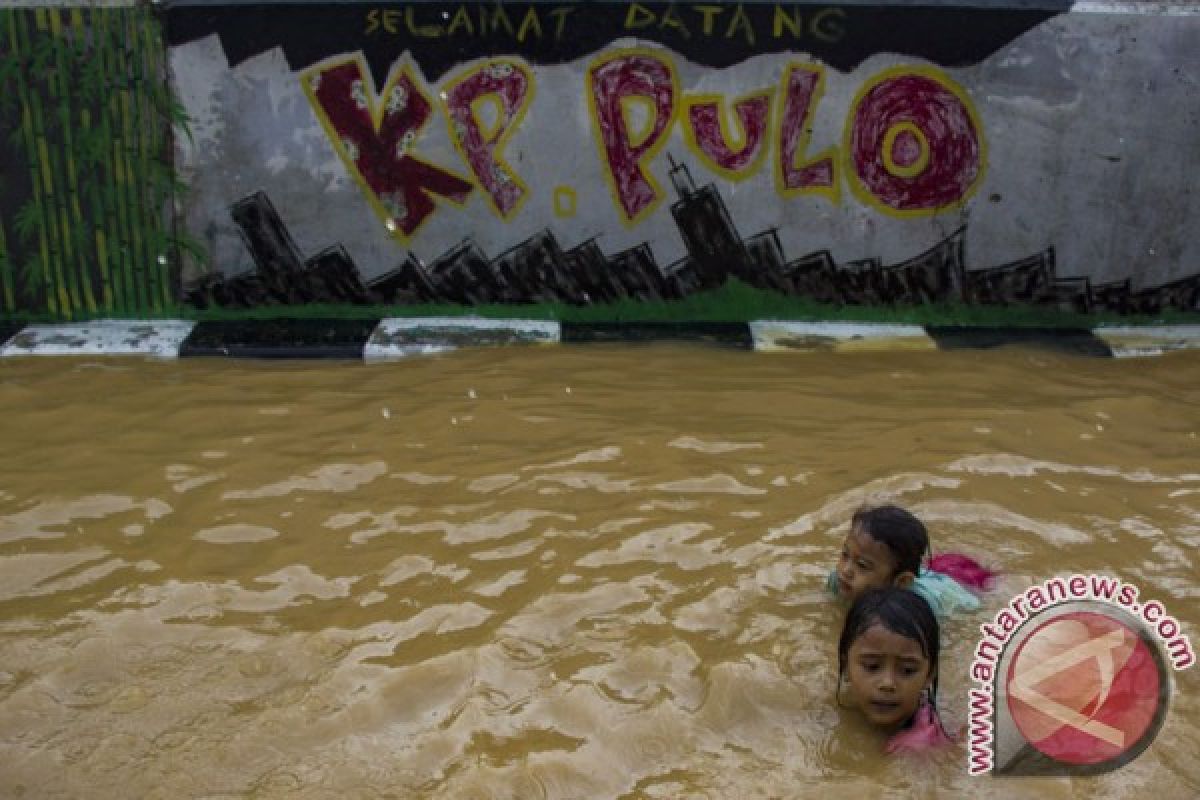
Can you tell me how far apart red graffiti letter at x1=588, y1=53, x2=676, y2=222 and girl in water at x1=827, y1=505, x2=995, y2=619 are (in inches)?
115

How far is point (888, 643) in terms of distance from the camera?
3.50 meters

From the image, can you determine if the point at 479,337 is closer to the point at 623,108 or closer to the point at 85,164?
the point at 623,108

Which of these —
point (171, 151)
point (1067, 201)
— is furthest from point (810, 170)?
point (171, 151)

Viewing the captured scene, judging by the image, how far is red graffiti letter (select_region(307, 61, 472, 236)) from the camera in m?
6.55

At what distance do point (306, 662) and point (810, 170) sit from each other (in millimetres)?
3850

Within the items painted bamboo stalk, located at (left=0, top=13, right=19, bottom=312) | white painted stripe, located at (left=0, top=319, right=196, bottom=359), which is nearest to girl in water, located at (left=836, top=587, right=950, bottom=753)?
white painted stripe, located at (left=0, top=319, right=196, bottom=359)

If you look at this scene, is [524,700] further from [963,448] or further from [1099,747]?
[963,448]

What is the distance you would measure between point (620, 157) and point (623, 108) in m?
0.23

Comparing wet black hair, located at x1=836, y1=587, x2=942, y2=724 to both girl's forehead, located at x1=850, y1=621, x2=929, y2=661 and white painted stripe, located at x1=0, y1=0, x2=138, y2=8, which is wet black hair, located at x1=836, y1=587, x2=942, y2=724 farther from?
white painted stripe, located at x1=0, y1=0, x2=138, y2=8

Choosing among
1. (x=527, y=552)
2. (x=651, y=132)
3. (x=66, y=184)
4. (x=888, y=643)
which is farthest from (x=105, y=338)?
(x=888, y=643)

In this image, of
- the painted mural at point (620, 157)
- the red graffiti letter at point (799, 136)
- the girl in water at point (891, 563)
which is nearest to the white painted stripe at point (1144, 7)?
the painted mural at point (620, 157)

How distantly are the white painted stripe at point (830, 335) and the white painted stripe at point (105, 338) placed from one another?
280cm

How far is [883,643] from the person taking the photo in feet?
11.5

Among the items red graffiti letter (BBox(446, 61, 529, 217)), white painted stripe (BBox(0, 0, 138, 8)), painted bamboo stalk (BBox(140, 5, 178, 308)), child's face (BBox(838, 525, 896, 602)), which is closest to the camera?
child's face (BBox(838, 525, 896, 602))
